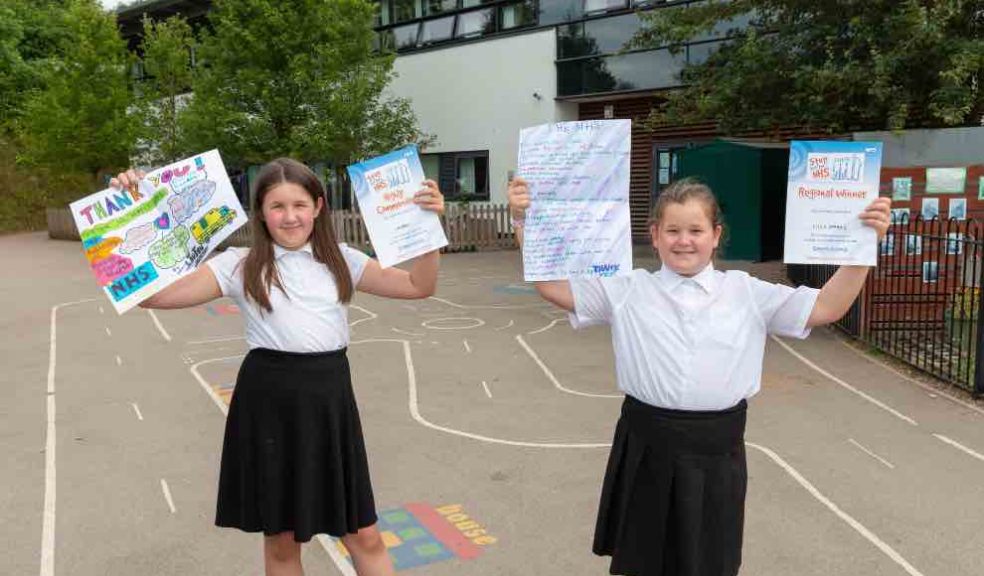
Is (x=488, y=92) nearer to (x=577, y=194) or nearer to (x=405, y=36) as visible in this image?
(x=405, y=36)

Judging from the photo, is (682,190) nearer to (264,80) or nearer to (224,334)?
(224,334)

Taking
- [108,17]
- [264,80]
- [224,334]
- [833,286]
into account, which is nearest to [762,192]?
[224,334]

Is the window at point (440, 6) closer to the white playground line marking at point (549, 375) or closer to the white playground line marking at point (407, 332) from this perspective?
the white playground line marking at point (407, 332)

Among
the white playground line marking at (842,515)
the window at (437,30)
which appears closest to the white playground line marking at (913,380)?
the white playground line marking at (842,515)

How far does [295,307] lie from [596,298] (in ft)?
3.35

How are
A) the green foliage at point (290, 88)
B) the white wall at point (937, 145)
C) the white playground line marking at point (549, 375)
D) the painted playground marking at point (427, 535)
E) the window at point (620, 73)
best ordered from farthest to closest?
the green foliage at point (290, 88) < the window at point (620, 73) < the white wall at point (937, 145) < the white playground line marking at point (549, 375) < the painted playground marking at point (427, 535)

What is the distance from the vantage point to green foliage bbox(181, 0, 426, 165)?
17.1m

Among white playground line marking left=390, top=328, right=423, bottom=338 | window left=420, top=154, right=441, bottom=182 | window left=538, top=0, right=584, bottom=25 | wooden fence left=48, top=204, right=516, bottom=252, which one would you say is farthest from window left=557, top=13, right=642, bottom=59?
white playground line marking left=390, top=328, right=423, bottom=338

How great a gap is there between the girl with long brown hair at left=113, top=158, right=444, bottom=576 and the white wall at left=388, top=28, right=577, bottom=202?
16288 mm

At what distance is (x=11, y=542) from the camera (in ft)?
13.1

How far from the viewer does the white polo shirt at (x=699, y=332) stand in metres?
2.38

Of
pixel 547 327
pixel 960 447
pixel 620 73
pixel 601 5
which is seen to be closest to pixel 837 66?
pixel 547 327

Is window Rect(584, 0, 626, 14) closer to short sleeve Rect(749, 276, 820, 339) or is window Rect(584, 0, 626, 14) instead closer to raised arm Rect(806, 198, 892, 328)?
raised arm Rect(806, 198, 892, 328)

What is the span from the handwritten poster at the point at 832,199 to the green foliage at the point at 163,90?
841 inches
